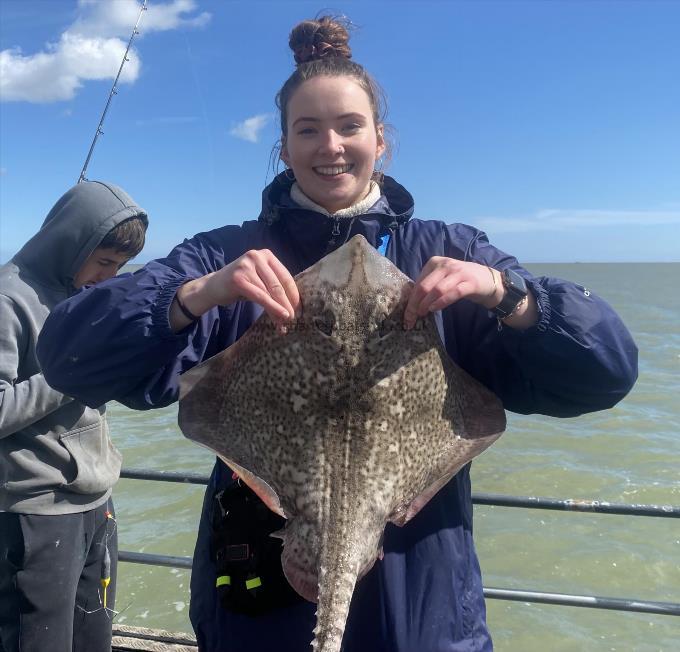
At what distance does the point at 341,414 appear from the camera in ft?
6.89

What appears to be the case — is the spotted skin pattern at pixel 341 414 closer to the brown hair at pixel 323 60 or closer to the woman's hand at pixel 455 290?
the woman's hand at pixel 455 290

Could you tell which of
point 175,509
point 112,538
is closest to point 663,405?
point 175,509

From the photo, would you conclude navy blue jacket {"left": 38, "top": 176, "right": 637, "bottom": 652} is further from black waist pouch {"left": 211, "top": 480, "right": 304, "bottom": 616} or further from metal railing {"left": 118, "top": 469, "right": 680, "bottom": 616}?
metal railing {"left": 118, "top": 469, "right": 680, "bottom": 616}

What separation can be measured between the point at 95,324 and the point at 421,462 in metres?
1.25

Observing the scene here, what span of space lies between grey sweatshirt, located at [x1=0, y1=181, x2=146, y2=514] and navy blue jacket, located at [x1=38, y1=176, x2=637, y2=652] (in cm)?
151

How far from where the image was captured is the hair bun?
2775 millimetres

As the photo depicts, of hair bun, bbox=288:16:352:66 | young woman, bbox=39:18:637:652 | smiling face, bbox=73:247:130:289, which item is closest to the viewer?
young woman, bbox=39:18:637:652

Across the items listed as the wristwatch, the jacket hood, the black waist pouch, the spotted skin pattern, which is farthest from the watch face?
the jacket hood

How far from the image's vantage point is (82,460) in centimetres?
383

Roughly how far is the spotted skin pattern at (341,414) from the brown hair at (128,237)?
2.20 m

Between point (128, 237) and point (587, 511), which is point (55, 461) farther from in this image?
point (587, 511)

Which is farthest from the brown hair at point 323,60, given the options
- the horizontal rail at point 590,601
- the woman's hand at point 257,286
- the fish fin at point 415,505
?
the horizontal rail at point 590,601

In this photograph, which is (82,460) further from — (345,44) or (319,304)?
(345,44)

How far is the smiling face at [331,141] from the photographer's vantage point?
2.53 meters
